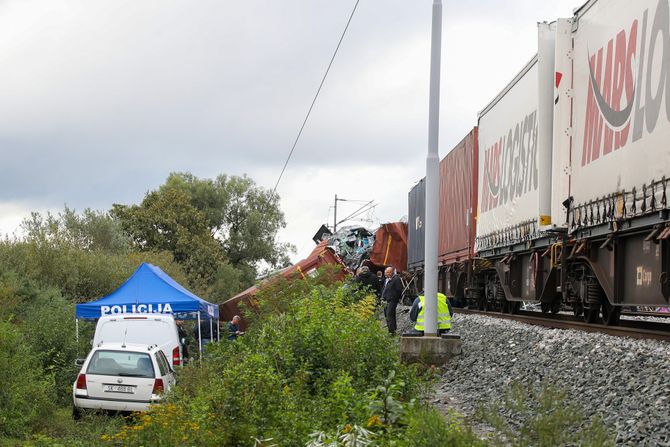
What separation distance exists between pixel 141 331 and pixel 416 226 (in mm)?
12997

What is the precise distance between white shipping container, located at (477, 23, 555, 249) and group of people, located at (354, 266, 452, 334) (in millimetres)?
1985

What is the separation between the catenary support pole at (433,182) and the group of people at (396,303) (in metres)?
0.31

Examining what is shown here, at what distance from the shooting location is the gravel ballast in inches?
281

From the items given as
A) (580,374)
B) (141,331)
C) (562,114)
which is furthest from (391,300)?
(580,374)

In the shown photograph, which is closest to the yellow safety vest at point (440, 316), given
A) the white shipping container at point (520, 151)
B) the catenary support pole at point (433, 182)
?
the catenary support pole at point (433, 182)

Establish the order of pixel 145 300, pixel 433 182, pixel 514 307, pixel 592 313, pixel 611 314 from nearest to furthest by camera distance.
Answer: pixel 611 314, pixel 433 182, pixel 592 313, pixel 514 307, pixel 145 300

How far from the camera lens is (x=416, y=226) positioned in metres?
30.1

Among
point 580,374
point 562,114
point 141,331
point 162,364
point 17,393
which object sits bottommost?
point 17,393

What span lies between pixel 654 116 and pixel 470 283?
1275 centimetres

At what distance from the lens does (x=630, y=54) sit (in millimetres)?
10312

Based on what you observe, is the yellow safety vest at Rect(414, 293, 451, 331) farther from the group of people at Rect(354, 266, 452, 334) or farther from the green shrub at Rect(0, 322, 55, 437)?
the green shrub at Rect(0, 322, 55, 437)

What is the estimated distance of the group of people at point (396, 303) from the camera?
14.8 m

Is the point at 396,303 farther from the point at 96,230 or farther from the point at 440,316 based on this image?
the point at 96,230

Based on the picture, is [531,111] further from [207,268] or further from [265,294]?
[207,268]
